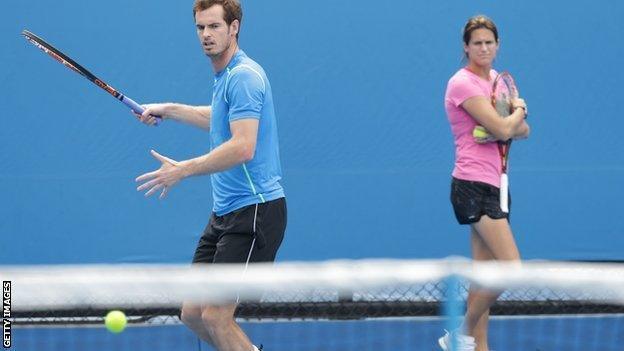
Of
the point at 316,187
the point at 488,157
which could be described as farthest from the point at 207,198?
the point at 488,157

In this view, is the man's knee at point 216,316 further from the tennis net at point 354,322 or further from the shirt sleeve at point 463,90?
the shirt sleeve at point 463,90

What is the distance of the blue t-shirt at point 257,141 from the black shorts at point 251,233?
0.03 meters

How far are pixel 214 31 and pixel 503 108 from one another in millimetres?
1146

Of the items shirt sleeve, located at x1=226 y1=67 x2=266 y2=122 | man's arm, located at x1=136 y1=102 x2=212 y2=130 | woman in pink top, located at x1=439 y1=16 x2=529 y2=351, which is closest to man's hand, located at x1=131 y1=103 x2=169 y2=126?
man's arm, located at x1=136 y1=102 x2=212 y2=130

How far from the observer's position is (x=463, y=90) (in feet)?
13.4

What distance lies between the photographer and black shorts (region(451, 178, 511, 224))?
13.3 ft

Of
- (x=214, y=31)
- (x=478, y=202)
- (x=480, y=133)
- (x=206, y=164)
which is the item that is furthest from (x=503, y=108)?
(x=206, y=164)

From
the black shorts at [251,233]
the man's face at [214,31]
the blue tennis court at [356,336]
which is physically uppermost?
the man's face at [214,31]

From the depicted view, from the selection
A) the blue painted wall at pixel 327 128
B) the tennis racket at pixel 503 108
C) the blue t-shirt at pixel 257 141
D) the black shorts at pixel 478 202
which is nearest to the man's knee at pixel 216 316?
the blue t-shirt at pixel 257 141

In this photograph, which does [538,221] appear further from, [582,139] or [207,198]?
[207,198]

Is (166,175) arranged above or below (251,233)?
above

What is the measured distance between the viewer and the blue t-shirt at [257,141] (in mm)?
3619

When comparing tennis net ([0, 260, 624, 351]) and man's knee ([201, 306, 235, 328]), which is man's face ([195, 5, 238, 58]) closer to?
man's knee ([201, 306, 235, 328])

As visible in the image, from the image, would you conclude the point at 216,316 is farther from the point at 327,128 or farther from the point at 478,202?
the point at 327,128
